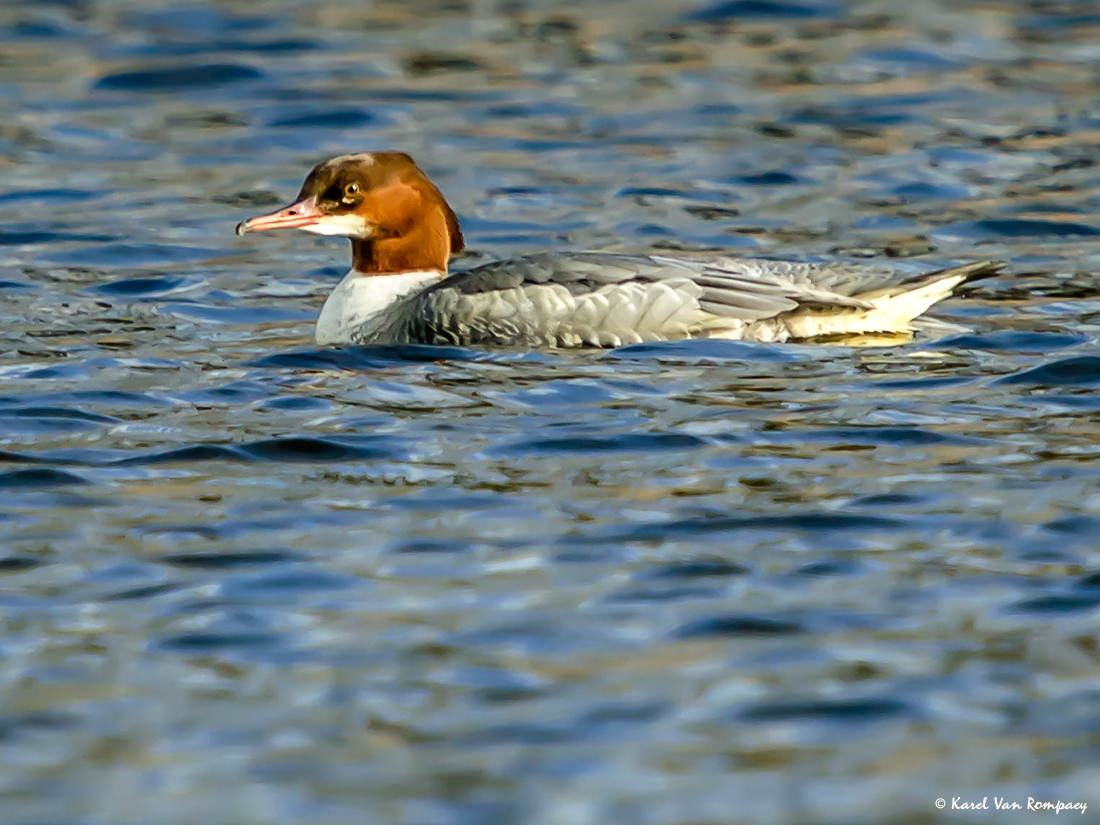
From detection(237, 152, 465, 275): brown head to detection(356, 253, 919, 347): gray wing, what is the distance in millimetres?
727

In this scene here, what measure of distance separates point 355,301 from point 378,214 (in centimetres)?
44

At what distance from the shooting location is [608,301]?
30.5 feet

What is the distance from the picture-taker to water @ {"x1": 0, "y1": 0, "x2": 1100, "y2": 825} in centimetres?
491

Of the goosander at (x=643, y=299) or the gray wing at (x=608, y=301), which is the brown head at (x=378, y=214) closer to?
the goosander at (x=643, y=299)

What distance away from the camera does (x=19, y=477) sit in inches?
285

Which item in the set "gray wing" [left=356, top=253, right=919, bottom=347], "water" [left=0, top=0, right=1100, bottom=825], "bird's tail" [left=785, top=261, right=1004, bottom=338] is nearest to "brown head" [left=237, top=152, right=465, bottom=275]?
"water" [left=0, top=0, right=1100, bottom=825]

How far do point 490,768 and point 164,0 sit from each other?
529 inches

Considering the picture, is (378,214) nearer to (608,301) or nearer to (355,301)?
(355,301)

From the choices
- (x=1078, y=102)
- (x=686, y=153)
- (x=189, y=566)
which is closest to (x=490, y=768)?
(x=189, y=566)

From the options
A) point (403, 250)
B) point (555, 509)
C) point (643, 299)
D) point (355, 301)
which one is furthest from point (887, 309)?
point (555, 509)

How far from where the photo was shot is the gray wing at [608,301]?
365 inches

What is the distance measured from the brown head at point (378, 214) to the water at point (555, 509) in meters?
0.57

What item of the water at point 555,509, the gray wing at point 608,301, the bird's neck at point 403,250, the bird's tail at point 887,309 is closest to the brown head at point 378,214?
the bird's neck at point 403,250

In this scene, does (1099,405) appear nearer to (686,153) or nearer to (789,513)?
(789,513)
